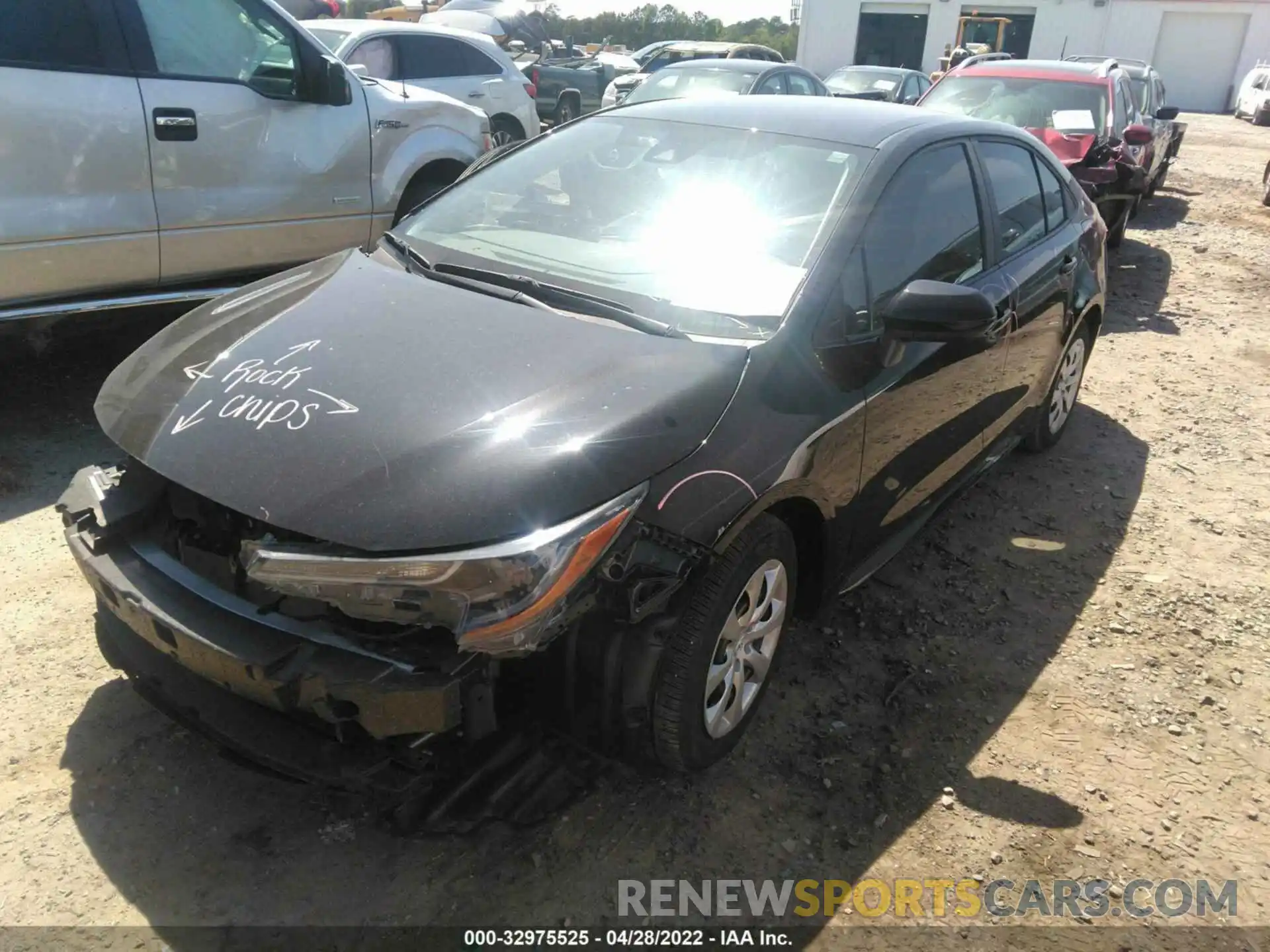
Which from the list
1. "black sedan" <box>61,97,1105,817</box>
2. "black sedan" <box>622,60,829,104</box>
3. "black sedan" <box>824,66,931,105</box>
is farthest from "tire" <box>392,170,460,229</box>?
"black sedan" <box>824,66,931,105</box>

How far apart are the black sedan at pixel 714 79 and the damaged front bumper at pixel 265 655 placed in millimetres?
9136

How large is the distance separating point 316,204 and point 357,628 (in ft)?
12.7

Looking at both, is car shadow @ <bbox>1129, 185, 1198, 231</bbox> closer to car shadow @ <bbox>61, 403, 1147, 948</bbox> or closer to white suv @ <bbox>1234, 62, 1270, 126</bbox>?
car shadow @ <bbox>61, 403, 1147, 948</bbox>

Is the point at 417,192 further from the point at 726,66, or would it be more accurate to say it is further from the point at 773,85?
the point at 773,85

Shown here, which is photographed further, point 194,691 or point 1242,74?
point 1242,74

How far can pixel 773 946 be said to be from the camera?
224cm

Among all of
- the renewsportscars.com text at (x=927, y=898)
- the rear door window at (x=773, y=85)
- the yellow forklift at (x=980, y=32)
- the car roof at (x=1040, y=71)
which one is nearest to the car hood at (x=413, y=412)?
the renewsportscars.com text at (x=927, y=898)

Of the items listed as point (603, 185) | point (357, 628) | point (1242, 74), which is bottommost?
point (1242, 74)

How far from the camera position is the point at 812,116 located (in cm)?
329

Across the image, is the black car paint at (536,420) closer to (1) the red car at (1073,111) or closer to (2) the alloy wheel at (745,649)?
(2) the alloy wheel at (745,649)

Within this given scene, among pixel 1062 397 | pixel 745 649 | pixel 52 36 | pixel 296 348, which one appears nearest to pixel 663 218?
pixel 296 348

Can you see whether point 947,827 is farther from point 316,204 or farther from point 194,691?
point 316,204

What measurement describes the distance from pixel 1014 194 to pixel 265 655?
11.0 ft

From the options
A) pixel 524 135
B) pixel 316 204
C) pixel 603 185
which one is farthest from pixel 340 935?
pixel 524 135
